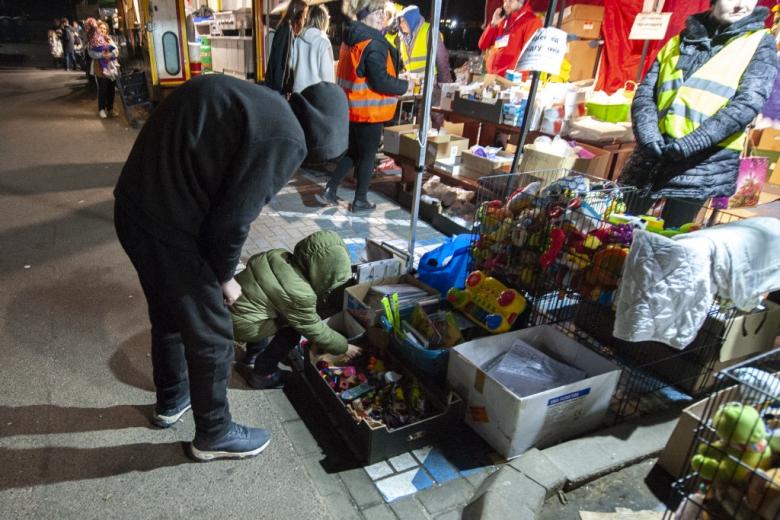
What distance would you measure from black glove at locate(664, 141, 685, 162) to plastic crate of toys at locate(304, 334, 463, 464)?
2050mm

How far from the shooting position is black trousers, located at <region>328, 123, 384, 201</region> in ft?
17.5

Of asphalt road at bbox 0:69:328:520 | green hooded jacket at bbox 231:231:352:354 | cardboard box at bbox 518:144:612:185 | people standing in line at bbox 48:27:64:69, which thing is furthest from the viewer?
people standing in line at bbox 48:27:64:69

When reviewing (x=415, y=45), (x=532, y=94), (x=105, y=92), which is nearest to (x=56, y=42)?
(x=105, y=92)

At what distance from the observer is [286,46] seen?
204 inches

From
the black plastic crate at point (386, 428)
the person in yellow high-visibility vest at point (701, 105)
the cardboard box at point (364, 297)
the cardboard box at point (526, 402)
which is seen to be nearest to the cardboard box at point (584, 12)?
the person in yellow high-visibility vest at point (701, 105)

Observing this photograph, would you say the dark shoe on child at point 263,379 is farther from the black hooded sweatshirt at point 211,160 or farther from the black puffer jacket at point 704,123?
the black puffer jacket at point 704,123

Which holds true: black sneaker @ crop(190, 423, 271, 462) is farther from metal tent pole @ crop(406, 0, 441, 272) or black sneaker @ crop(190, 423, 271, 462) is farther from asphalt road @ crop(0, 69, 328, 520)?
metal tent pole @ crop(406, 0, 441, 272)

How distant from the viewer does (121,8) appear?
589 inches

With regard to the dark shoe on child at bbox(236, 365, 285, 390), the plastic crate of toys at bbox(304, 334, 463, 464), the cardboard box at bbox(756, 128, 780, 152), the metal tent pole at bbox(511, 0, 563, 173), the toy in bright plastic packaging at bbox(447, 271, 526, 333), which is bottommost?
the dark shoe on child at bbox(236, 365, 285, 390)

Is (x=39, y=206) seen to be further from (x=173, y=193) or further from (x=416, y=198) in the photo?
(x=173, y=193)

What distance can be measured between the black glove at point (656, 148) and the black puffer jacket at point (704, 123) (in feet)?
0.08

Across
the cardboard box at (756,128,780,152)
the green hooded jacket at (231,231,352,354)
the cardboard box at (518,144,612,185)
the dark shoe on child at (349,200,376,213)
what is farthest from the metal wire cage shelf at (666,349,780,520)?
the cardboard box at (756,128,780,152)

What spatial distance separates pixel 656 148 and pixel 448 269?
1.54 m

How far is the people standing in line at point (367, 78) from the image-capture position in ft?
16.2
